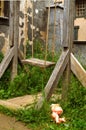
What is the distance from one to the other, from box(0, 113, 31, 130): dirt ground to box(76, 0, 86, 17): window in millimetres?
10083

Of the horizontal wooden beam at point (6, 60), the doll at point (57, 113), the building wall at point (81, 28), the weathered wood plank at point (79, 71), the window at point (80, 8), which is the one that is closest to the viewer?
the doll at point (57, 113)

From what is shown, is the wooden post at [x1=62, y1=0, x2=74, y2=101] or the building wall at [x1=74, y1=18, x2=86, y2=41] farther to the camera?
the building wall at [x1=74, y1=18, x2=86, y2=41]

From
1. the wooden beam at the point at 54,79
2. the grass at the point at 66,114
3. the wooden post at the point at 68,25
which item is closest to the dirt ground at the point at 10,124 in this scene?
the grass at the point at 66,114

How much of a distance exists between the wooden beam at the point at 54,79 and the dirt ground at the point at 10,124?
14.8 inches

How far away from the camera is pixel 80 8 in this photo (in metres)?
13.0

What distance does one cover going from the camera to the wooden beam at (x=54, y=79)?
3705 millimetres

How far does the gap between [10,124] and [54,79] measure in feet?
3.04

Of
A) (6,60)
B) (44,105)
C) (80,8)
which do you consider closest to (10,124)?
(44,105)

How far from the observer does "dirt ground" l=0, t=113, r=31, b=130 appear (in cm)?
331

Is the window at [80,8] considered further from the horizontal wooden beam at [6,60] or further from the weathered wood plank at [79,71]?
the weathered wood plank at [79,71]

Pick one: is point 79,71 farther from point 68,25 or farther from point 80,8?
point 80,8

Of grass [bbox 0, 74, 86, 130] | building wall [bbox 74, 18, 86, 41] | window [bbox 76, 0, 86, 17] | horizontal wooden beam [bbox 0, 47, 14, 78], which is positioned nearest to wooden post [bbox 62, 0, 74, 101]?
grass [bbox 0, 74, 86, 130]

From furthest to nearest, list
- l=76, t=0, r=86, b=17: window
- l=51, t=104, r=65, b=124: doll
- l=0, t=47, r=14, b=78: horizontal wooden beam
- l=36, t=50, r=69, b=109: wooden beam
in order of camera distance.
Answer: l=76, t=0, r=86, b=17: window
l=0, t=47, r=14, b=78: horizontal wooden beam
l=36, t=50, r=69, b=109: wooden beam
l=51, t=104, r=65, b=124: doll

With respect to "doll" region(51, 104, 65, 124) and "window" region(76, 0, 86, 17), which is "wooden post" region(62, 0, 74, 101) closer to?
"doll" region(51, 104, 65, 124)
